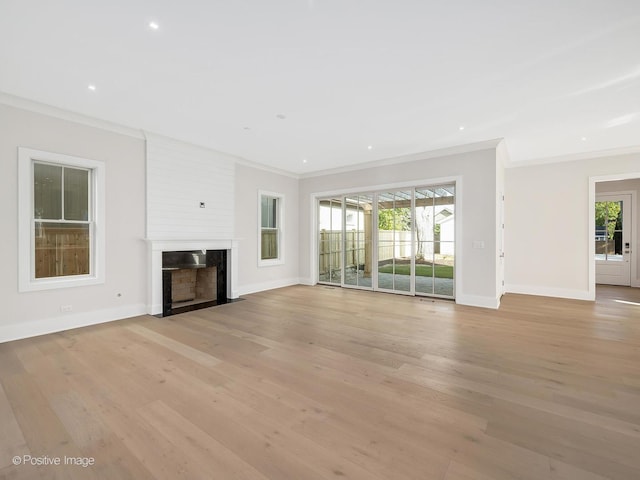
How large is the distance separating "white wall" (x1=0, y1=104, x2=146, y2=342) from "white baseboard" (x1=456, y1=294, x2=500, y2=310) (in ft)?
17.7

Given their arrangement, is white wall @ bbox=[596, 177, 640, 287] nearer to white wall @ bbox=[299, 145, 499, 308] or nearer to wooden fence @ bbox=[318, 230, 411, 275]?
white wall @ bbox=[299, 145, 499, 308]

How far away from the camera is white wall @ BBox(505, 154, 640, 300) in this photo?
557 centimetres

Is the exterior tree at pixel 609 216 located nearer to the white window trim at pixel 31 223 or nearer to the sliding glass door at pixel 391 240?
the sliding glass door at pixel 391 240

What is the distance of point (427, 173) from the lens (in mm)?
5602

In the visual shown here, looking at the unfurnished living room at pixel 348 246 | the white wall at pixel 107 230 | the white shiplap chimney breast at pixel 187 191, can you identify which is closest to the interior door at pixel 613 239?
the unfurnished living room at pixel 348 246

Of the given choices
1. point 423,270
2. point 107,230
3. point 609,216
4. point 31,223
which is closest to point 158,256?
point 107,230

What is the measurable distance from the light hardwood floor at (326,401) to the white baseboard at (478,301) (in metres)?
0.93

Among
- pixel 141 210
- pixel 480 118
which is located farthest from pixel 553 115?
pixel 141 210

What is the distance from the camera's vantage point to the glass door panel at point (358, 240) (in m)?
6.53

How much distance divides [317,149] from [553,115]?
3.53 m

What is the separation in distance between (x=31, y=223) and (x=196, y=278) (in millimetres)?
Answer: 2675

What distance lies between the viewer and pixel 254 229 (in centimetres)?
636

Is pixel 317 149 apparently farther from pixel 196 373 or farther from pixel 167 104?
pixel 196 373

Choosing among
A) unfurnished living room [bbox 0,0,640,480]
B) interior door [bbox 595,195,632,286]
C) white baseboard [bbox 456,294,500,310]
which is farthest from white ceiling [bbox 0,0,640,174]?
interior door [bbox 595,195,632,286]
